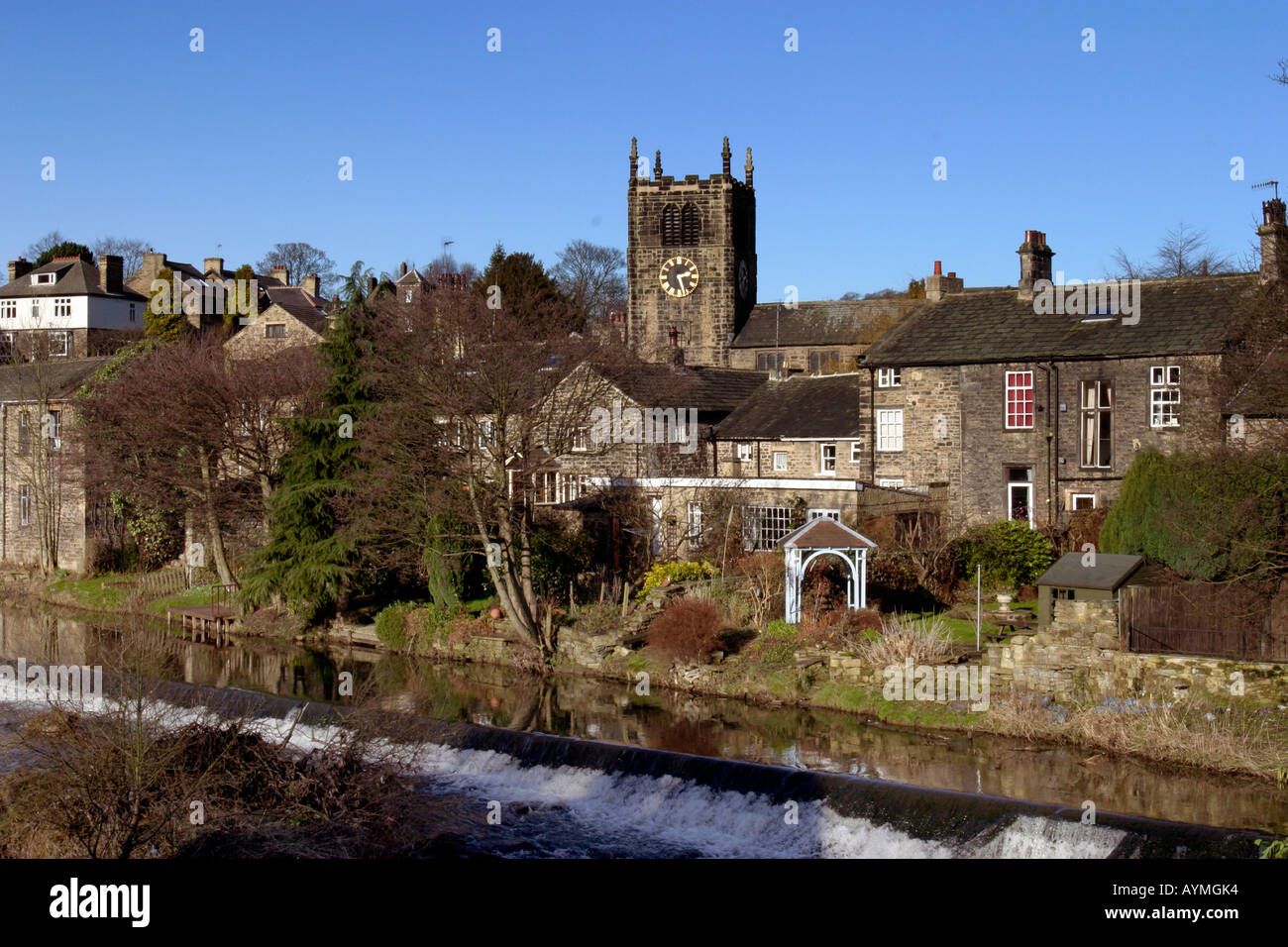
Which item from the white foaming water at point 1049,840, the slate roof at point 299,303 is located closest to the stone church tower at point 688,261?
the slate roof at point 299,303

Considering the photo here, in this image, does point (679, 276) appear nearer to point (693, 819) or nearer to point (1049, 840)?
point (693, 819)

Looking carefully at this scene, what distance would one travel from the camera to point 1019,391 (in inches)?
1261

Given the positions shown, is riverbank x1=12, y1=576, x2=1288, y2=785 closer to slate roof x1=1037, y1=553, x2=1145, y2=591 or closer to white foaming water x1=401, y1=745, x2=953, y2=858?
slate roof x1=1037, y1=553, x2=1145, y2=591

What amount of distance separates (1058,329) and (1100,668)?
14.7 meters

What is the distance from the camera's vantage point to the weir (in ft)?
46.3

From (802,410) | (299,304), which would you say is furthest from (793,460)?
(299,304)

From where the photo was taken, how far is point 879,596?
2652 centimetres

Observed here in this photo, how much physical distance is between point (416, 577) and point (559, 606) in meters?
5.12

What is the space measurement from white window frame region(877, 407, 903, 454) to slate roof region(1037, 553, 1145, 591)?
11.8m

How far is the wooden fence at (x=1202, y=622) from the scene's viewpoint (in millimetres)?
18906

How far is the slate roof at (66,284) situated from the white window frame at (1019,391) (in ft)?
165
